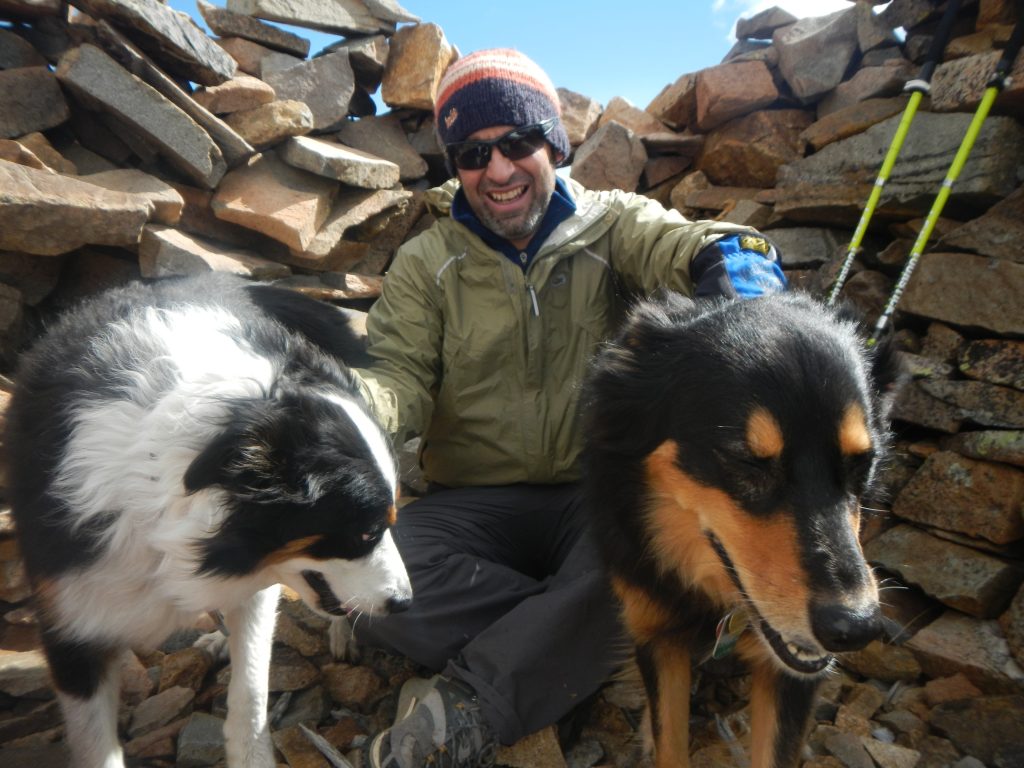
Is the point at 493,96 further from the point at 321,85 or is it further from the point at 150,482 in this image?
the point at 321,85

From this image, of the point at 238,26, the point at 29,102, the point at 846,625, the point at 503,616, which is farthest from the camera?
the point at 238,26

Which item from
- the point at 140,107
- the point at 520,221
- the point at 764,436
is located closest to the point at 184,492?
the point at 764,436

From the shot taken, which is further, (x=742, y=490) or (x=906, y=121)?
(x=906, y=121)

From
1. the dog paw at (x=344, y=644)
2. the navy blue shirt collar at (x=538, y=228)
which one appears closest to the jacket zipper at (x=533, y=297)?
the navy blue shirt collar at (x=538, y=228)

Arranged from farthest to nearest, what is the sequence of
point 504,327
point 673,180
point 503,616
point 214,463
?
1. point 673,180
2. point 504,327
3. point 503,616
4. point 214,463

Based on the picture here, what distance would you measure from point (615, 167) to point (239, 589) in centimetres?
460

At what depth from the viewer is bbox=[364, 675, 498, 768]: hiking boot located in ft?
6.89

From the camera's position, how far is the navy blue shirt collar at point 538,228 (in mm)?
2986

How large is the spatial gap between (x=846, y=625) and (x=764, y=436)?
0.44m

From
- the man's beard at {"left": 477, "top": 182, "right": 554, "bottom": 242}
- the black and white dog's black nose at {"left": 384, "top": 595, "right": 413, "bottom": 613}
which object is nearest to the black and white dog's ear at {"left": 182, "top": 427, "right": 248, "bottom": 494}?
the black and white dog's black nose at {"left": 384, "top": 595, "right": 413, "bottom": 613}

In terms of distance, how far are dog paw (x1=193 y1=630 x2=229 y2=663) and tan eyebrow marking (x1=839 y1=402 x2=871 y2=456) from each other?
250 cm

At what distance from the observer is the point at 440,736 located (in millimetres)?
2141

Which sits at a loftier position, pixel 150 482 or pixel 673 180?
pixel 673 180

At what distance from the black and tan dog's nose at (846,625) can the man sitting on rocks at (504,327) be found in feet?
3.84
